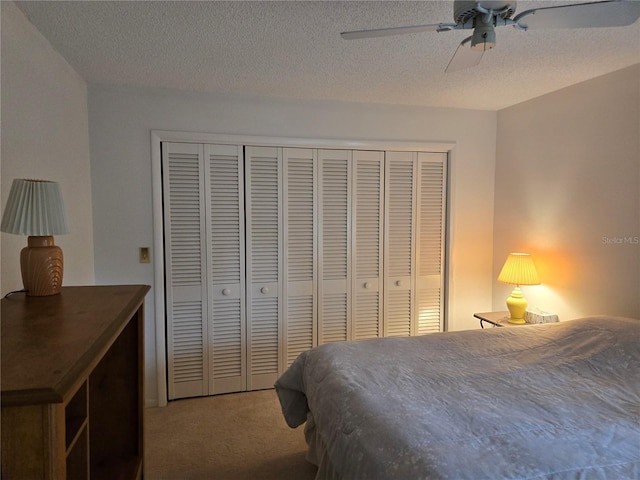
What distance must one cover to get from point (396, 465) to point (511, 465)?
0.33m

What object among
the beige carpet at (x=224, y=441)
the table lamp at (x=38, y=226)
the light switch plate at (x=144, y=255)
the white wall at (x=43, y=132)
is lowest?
the beige carpet at (x=224, y=441)

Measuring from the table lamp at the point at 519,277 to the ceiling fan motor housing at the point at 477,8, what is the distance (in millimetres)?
1921

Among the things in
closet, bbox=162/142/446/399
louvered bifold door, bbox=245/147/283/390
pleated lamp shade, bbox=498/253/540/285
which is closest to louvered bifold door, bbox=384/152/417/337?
closet, bbox=162/142/446/399

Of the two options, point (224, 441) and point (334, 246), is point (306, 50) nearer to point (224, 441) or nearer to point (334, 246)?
point (334, 246)

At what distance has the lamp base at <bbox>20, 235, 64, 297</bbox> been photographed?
4.47 ft

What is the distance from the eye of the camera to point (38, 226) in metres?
1.34

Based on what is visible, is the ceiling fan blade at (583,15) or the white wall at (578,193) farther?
the white wall at (578,193)

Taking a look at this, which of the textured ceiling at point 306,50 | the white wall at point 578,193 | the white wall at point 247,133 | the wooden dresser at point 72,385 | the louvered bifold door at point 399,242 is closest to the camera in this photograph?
the wooden dresser at point 72,385

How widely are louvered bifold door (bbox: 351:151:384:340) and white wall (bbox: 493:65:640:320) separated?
3.52ft

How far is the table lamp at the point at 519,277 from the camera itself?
2885 mm

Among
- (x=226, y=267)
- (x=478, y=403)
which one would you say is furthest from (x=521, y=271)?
(x=226, y=267)

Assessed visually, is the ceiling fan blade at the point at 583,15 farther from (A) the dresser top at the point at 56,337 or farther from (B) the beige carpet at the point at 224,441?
(B) the beige carpet at the point at 224,441

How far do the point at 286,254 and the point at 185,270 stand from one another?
0.77 meters

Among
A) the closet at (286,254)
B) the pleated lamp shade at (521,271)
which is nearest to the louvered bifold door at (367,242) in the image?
the closet at (286,254)
